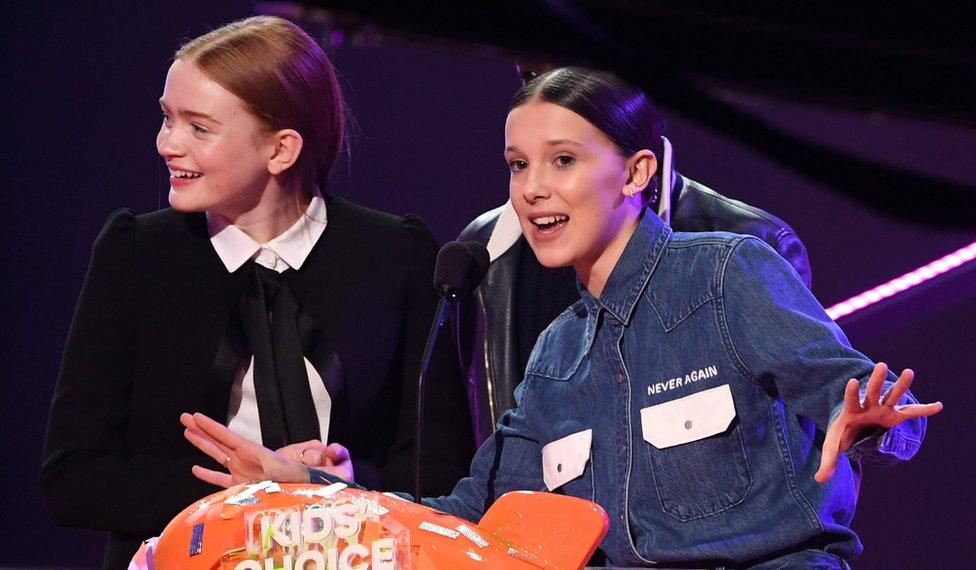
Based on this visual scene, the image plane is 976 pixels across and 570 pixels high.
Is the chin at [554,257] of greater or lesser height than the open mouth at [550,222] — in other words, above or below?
below

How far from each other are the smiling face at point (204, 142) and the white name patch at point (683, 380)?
79 centimetres

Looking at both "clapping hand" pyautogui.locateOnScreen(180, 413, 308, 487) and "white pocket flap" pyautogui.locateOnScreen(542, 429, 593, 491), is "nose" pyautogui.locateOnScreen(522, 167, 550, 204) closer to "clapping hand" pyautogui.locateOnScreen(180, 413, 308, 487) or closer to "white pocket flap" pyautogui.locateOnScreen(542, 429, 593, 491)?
"white pocket flap" pyautogui.locateOnScreen(542, 429, 593, 491)

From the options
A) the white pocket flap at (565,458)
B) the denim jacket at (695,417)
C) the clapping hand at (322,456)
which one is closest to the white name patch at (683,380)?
the denim jacket at (695,417)

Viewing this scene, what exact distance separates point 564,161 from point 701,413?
458 millimetres

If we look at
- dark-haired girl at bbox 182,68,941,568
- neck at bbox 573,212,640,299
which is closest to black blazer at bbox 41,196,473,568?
dark-haired girl at bbox 182,68,941,568

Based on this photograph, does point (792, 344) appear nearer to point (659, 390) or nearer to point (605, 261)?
point (659, 390)

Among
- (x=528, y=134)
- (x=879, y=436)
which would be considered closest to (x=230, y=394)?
(x=528, y=134)

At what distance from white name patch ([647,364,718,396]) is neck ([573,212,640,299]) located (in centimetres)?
21

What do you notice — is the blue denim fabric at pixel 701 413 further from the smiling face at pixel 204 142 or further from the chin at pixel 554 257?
the smiling face at pixel 204 142

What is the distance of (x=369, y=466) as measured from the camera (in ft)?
7.11

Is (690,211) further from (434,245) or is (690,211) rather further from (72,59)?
(72,59)

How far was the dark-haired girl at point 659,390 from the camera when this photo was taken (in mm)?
1710

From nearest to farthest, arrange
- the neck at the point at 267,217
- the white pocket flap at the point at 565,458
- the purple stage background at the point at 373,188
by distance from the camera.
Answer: the white pocket flap at the point at 565,458, the neck at the point at 267,217, the purple stage background at the point at 373,188

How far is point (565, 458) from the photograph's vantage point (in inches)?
76.2
